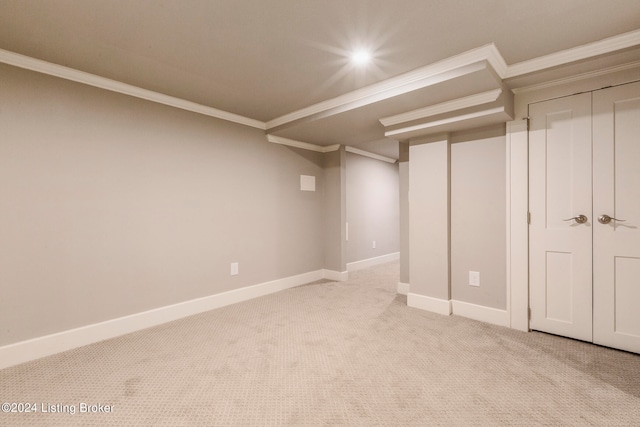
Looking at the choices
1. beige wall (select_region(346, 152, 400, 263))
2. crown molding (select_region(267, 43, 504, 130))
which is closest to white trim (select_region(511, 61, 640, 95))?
crown molding (select_region(267, 43, 504, 130))

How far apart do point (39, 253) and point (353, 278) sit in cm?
360

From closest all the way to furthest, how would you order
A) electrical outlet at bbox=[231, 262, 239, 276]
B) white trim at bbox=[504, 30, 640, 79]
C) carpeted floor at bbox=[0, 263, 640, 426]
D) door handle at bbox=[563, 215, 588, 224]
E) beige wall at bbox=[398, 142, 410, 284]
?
carpeted floor at bbox=[0, 263, 640, 426] < white trim at bbox=[504, 30, 640, 79] < door handle at bbox=[563, 215, 588, 224] < electrical outlet at bbox=[231, 262, 239, 276] < beige wall at bbox=[398, 142, 410, 284]

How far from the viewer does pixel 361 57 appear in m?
2.15

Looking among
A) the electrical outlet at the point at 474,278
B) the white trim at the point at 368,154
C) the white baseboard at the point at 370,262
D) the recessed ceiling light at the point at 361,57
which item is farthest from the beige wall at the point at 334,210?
the recessed ceiling light at the point at 361,57

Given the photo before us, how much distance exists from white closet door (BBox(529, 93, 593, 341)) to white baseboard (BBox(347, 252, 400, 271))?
279cm

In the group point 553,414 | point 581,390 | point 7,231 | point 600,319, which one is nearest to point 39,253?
point 7,231

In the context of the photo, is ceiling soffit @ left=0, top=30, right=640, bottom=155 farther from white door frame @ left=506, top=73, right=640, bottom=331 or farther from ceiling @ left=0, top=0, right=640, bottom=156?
white door frame @ left=506, top=73, right=640, bottom=331

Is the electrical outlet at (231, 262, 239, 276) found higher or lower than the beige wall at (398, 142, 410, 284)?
lower

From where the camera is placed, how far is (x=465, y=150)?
9.66ft

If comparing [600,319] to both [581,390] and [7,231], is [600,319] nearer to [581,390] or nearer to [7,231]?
[581,390]

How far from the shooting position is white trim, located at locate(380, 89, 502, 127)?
2.39 meters

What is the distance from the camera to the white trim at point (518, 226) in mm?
2545

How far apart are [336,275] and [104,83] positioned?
3525 mm

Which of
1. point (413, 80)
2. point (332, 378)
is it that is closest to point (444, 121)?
point (413, 80)
